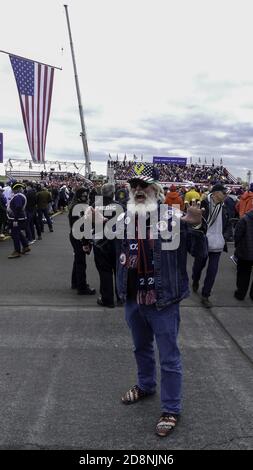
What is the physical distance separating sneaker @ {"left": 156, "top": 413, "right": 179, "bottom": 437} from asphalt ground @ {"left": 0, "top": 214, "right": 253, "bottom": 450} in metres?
0.04

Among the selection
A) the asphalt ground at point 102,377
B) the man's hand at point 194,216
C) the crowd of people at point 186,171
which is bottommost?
the asphalt ground at point 102,377

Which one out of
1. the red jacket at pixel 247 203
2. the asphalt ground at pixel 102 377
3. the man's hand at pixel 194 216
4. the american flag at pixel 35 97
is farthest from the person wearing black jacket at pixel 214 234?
the american flag at pixel 35 97

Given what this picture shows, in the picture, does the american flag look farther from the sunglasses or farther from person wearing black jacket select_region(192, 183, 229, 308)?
the sunglasses

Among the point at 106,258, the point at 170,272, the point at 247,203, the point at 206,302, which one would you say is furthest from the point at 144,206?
the point at 247,203

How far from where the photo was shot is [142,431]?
305cm

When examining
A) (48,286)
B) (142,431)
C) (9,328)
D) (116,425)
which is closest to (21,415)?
(116,425)

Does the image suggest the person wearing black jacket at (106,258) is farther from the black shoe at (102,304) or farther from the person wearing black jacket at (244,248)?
the person wearing black jacket at (244,248)

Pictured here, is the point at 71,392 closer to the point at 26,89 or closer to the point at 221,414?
the point at 221,414

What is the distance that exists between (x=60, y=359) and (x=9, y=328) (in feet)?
3.68

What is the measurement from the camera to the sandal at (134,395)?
11.3ft

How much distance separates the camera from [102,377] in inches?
153

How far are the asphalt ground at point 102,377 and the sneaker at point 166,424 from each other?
0.15ft

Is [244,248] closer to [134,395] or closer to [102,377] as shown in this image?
[102,377]

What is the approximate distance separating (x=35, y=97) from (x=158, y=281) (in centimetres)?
1236
